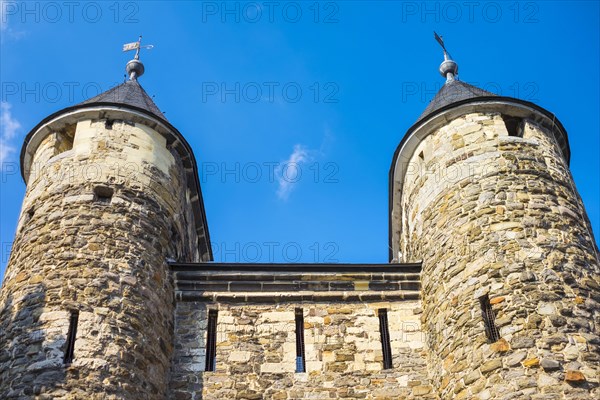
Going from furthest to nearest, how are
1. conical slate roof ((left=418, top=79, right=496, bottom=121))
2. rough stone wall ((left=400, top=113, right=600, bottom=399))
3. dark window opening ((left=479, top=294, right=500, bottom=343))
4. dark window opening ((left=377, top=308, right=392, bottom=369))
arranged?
1. conical slate roof ((left=418, top=79, right=496, bottom=121))
2. dark window opening ((left=377, top=308, right=392, bottom=369))
3. dark window opening ((left=479, top=294, right=500, bottom=343))
4. rough stone wall ((left=400, top=113, right=600, bottom=399))

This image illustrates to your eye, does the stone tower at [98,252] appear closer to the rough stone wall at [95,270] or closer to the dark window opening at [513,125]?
the rough stone wall at [95,270]

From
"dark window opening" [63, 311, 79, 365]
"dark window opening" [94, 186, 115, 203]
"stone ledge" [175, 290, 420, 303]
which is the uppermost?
"dark window opening" [94, 186, 115, 203]

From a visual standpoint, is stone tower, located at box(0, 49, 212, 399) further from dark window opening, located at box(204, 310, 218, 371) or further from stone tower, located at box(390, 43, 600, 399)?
stone tower, located at box(390, 43, 600, 399)

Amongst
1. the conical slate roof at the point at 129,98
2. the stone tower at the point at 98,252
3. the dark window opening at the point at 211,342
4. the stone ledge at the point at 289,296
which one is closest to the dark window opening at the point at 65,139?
the stone tower at the point at 98,252

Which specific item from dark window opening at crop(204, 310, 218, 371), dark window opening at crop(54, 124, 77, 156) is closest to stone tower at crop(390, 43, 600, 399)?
dark window opening at crop(204, 310, 218, 371)

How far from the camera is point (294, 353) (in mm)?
12414

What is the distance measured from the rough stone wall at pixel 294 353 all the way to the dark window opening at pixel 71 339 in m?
1.77

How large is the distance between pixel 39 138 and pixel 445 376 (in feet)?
27.4

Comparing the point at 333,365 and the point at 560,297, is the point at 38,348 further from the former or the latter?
the point at 560,297

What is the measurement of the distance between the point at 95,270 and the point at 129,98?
455 cm

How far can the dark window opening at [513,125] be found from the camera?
14.2 m

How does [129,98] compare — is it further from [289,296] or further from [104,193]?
[289,296]

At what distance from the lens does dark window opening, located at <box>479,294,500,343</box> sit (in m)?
10.9

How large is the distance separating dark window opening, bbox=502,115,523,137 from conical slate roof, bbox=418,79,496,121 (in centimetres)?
59
